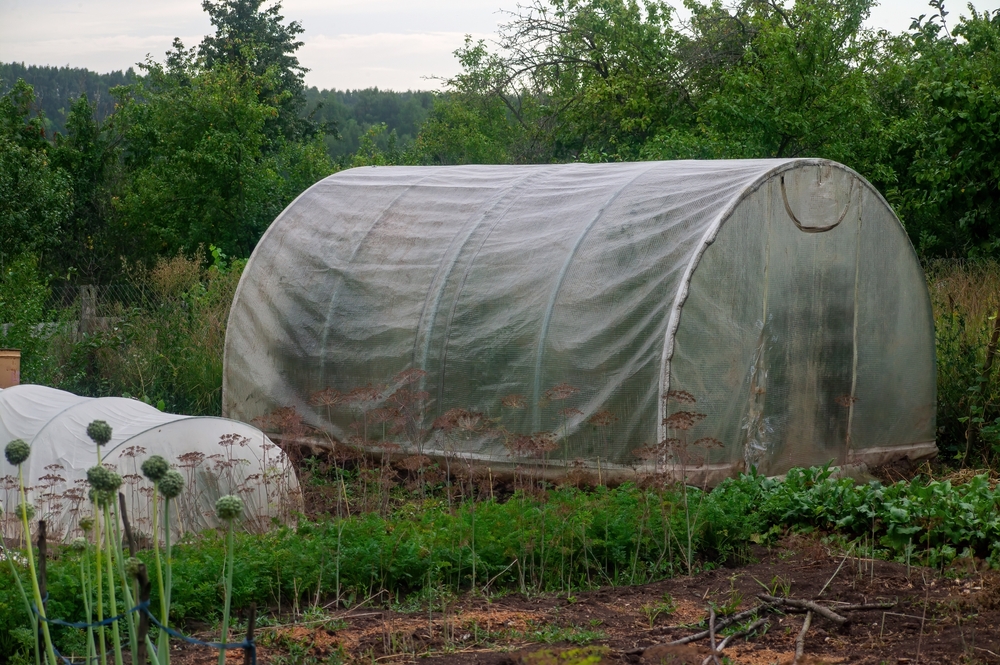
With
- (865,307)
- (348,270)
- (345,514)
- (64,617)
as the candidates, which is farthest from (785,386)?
(64,617)

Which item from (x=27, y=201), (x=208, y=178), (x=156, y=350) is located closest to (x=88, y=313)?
(x=156, y=350)

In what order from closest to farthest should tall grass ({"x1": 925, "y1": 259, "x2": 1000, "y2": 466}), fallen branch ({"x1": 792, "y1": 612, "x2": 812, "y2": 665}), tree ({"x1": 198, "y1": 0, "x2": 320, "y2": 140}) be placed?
fallen branch ({"x1": 792, "y1": 612, "x2": 812, "y2": 665}) < tall grass ({"x1": 925, "y1": 259, "x2": 1000, "y2": 466}) < tree ({"x1": 198, "y1": 0, "x2": 320, "y2": 140})

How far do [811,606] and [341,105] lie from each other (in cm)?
6189

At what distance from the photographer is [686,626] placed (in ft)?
14.4

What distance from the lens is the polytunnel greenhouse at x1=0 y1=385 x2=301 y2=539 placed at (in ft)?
20.9

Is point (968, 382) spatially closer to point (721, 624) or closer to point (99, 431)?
point (721, 624)

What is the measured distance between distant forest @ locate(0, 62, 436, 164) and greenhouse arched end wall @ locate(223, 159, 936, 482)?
708 inches

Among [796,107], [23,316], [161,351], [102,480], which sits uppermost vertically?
[796,107]

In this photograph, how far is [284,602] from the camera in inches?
194

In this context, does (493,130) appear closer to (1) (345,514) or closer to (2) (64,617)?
(1) (345,514)

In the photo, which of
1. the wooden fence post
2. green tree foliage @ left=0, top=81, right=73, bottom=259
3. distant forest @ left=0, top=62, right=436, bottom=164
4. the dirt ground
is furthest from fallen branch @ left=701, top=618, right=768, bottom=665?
distant forest @ left=0, top=62, right=436, bottom=164

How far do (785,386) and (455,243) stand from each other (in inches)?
115

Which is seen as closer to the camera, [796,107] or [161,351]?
[161,351]

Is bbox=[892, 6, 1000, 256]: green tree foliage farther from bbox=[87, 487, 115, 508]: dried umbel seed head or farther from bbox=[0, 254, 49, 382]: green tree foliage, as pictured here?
bbox=[87, 487, 115, 508]: dried umbel seed head
